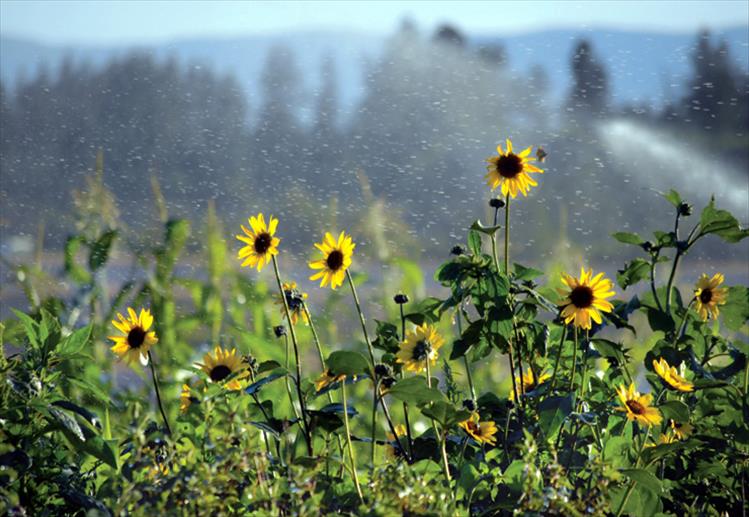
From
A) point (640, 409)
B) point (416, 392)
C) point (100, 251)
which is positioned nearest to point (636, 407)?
point (640, 409)

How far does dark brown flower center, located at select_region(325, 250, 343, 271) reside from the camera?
950mm

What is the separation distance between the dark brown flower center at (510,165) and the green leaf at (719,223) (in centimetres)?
21

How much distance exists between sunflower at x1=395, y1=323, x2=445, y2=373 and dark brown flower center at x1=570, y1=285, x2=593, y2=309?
138 mm

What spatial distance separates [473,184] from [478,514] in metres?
1.28

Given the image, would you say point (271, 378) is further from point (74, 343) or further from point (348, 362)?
point (74, 343)

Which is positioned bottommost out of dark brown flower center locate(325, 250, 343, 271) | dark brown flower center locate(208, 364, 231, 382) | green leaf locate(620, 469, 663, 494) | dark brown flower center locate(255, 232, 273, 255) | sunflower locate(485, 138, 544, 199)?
green leaf locate(620, 469, 663, 494)

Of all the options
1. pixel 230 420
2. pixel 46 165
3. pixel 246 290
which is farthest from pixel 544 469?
pixel 46 165

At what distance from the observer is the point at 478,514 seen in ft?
3.12

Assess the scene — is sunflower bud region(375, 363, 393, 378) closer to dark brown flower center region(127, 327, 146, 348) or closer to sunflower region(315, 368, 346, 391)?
sunflower region(315, 368, 346, 391)

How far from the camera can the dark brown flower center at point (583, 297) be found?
3.08ft

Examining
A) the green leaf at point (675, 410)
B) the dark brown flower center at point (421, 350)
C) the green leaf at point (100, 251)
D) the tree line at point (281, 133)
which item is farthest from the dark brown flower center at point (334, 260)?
the tree line at point (281, 133)

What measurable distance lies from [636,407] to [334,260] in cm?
30

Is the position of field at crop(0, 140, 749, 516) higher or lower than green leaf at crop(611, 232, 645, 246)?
lower

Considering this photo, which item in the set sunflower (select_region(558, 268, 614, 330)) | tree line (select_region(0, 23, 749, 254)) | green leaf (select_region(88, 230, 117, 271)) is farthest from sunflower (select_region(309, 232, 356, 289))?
tree line (select_region(0, 23, 749, 254))
